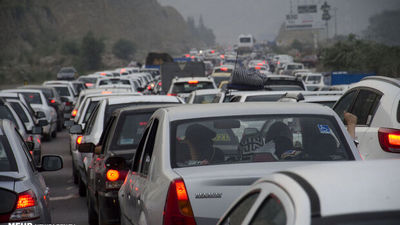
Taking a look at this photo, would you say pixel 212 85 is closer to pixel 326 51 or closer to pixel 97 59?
pixel 326 51

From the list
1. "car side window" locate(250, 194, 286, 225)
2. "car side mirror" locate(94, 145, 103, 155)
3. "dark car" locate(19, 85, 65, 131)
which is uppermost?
"car side window" locate(250, 194, 286, 225)

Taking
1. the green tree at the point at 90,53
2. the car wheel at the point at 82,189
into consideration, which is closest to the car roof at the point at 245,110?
the car wheel at the point at 82,189

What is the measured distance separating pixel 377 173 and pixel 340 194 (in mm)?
260

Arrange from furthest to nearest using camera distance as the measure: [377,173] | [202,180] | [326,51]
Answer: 1. [326,51]
2. [202,180]
3. [377,173]

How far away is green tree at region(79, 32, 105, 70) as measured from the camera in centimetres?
12988

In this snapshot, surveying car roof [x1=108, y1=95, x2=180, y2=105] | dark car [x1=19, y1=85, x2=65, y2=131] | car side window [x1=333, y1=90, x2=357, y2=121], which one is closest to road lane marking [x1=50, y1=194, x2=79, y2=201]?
car roof [x1=108, y1=95, x2=180, y2=105]

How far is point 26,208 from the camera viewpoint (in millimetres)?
6172

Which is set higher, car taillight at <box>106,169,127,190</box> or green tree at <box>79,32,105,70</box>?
car taillight at <box>106,169,127,190</box>

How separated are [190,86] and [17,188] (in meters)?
19.9

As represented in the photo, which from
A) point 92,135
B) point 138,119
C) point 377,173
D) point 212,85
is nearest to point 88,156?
point 92,135

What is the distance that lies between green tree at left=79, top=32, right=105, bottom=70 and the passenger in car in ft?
408

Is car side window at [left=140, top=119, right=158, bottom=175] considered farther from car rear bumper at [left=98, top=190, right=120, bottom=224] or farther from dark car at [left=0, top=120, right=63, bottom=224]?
car rear bumper at [left=98, top=190, right=120, bottom=224]

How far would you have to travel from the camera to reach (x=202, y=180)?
5.40m

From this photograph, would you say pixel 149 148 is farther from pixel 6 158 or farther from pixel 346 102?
pixel 346 102
